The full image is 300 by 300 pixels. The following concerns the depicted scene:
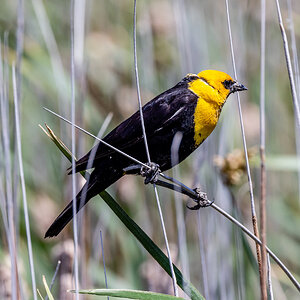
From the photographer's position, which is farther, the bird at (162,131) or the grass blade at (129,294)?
the bird at (162,131)

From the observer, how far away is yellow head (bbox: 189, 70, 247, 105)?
1.98 m

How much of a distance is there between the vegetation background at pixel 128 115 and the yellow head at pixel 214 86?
14 cm

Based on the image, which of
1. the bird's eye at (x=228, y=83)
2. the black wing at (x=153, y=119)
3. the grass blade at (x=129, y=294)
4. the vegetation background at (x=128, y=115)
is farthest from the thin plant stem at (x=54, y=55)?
the grass blade at (x=129, y=294)

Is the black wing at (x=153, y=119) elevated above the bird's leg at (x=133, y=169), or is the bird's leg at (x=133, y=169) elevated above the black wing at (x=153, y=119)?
the black wing at (x=153, y=119)

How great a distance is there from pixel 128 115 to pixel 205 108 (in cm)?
90

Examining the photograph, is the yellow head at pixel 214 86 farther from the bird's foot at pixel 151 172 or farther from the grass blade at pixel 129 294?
the grass blade at pixel 129 294

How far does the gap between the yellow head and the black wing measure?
0.04 m

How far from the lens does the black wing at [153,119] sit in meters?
1.85

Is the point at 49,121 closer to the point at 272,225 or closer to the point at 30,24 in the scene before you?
the point at 30,24

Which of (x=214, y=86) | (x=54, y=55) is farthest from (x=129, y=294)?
(x=54, y=55)

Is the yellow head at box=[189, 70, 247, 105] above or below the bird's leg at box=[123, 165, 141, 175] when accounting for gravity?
above

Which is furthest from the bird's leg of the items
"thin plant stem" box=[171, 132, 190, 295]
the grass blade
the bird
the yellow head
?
the grass blade

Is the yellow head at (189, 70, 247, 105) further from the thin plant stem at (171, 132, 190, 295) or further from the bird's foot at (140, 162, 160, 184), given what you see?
the bird's foot at (140, 162, 160, 184)

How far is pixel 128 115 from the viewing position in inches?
109
